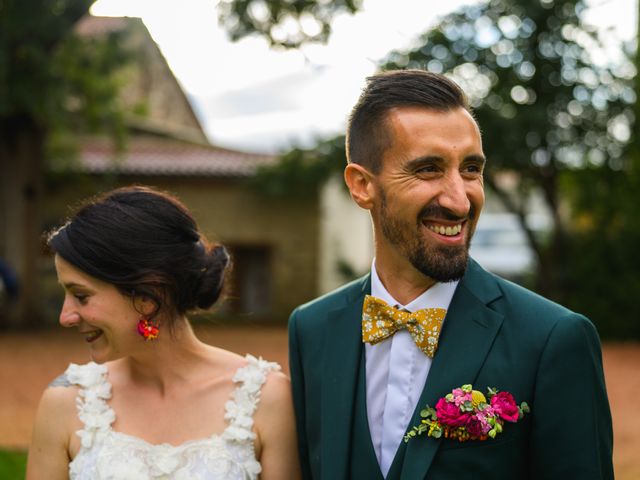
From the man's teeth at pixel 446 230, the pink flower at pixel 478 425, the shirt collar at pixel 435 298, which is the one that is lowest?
the pink flower at pixel 478 425

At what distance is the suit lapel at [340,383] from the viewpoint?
8.71ft

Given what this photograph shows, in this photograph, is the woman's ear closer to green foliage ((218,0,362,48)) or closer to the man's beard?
the man's beard

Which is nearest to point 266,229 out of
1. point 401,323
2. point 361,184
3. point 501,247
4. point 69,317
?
point 501,247

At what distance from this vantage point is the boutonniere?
244cm

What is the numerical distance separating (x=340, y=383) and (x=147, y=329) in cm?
72

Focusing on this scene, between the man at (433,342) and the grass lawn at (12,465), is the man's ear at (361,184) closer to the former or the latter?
the man at (433,342)

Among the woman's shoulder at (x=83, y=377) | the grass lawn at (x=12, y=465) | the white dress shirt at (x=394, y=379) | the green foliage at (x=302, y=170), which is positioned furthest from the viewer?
the green foliage at (x=302, y=170)

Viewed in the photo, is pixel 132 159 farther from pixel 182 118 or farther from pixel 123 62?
pixel 182 118

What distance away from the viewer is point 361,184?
277 centimetres

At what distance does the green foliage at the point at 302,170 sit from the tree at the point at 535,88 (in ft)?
7.78

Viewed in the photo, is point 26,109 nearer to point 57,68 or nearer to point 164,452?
point 57,68

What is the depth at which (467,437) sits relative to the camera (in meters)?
2.51

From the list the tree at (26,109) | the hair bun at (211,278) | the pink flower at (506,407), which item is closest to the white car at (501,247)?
the tree at (26,109)

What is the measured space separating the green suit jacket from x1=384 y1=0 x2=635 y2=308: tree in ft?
42.4
